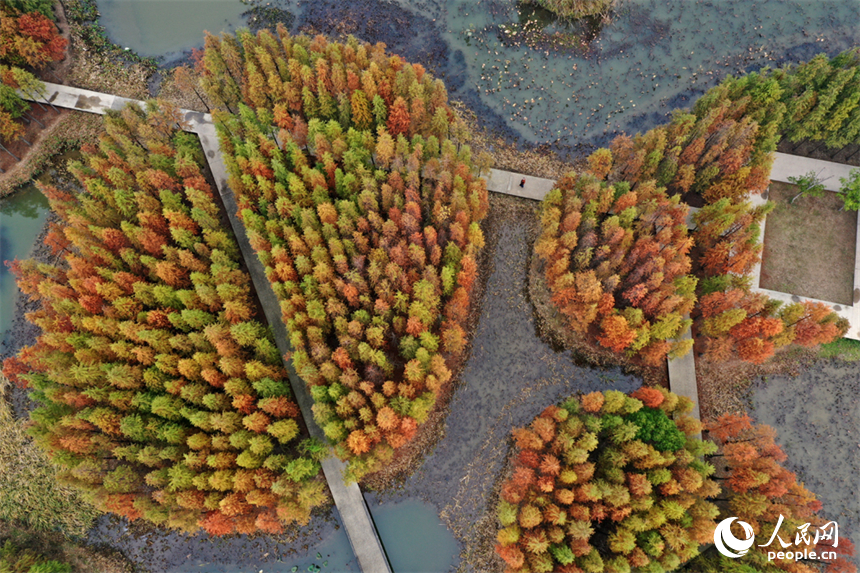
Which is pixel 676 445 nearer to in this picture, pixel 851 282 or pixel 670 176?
pixel 670 176

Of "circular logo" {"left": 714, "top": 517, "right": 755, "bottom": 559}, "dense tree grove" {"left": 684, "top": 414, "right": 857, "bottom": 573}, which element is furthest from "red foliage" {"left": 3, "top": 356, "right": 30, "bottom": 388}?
"dense tree grove" {"left": 684, "top": 414, "right": 857, "bottom": 573}

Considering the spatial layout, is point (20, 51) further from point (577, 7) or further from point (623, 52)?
point (623, 52)

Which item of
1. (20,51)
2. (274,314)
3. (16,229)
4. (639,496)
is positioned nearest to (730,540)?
(639,496)

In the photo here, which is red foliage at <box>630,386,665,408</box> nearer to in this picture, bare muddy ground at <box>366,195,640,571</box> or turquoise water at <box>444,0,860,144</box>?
bare muddy ground at <box>366,195,640,571</box>

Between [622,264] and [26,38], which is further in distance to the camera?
[26,38]

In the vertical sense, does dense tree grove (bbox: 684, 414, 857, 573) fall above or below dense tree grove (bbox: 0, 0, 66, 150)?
below

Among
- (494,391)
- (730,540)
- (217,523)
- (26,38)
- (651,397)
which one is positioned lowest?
(217,523)

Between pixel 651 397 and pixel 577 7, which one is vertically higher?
pixel 577 7

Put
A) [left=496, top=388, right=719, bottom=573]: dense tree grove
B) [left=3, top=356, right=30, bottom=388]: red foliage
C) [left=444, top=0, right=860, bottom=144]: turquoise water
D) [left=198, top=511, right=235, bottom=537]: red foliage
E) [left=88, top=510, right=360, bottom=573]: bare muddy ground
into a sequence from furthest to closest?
[left=444, top=0, right=860, bottom=144]: turquoise water, [left=88, top=510, right=360, bottom=573]: bare muddy ground, [left=3, top=356, right=30, bottom=388]: red foliage, [left=198, top=511, right=235, bottom=537]: red foliage, [left=496, top=388, right=719, bottom=573]: dense tree grove
